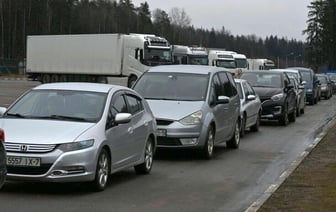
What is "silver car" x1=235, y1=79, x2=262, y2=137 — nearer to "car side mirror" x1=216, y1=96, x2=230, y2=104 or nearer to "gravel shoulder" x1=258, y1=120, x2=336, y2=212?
"car side mirror" x1=216, y1=96, x2=230, y2=104

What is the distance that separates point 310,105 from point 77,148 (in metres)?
30.6

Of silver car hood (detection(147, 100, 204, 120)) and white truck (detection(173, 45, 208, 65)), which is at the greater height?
white truck (detection(173, 45, 208, 65))

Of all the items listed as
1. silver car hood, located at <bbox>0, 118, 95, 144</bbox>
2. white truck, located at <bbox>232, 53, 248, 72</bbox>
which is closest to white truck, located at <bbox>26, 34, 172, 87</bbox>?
white truck, located at <bbox>232, 53, 248, 72</bbox>

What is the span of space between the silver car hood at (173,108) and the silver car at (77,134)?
1.65 metres

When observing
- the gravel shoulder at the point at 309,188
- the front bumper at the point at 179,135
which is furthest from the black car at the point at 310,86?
the front bumper at the point at 179,135

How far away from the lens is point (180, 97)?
551 inches

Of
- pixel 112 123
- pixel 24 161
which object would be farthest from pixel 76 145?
pixel 112 123

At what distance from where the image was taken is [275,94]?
23031 millimetres

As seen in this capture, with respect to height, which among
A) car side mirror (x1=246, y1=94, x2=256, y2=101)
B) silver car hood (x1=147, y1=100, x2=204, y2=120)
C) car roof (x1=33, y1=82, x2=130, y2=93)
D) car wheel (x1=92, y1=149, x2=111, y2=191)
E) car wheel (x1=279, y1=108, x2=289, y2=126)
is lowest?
car wheel (x1=279, y1=108, x2=289, y2=126)

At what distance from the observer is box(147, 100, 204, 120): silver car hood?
13211mm

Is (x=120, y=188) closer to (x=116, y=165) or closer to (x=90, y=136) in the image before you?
(x=116, y=165)

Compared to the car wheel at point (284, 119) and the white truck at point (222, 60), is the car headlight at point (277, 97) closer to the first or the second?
the car wheel at point (284, 119)

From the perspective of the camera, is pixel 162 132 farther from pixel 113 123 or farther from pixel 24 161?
pixel 24 161

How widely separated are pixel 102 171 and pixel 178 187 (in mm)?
1308
